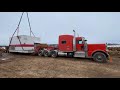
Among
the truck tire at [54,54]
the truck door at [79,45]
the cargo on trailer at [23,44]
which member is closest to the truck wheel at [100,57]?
the truck door at [79,45]

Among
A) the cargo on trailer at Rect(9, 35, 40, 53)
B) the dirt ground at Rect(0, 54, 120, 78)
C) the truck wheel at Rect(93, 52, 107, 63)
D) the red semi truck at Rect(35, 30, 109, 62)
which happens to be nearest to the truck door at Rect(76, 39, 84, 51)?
the red semi truck at Rect(35, 30, 109, 62)

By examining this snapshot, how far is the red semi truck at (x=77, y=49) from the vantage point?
38.5ft

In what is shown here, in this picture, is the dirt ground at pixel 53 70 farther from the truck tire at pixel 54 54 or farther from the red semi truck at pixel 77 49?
the truck tire at pixel 54 54

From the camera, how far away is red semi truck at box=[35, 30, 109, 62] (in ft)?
38.5

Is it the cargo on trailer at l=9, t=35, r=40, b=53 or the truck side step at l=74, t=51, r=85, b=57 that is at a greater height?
the cargo on trailer at l=9, t=35, r=40, b=53

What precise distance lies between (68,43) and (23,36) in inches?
170

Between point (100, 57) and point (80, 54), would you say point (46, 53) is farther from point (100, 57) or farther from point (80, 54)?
point (100, 57)

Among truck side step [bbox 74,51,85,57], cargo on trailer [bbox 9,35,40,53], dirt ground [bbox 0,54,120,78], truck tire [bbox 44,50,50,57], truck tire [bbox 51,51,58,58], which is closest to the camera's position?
dirt ground [bbox 0,54,120,78]

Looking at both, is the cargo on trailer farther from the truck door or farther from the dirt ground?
the dirt ground

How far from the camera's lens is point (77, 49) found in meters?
12.5

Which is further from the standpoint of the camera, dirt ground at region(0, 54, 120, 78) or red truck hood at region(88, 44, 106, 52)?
red truck hood at region(88, 44, 106, 52)
